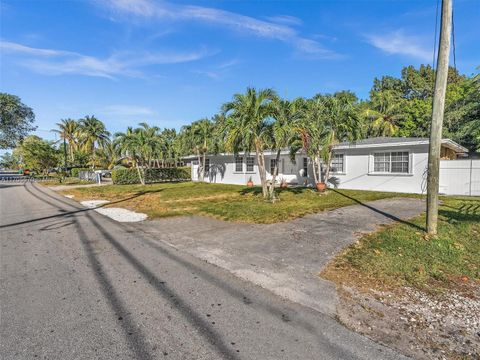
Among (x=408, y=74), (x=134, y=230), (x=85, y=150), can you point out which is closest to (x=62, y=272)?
(x=134, y=230)

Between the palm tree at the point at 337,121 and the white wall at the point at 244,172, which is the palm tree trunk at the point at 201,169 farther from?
the palm tree at the point at 337,121

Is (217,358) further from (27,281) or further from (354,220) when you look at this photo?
(354,220)

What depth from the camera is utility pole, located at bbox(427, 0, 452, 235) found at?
6.18 meters

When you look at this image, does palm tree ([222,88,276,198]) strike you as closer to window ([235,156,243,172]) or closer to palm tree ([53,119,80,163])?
window ([235,156,243,172])

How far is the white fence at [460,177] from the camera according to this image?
Result: 1342 centimetres

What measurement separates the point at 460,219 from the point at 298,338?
→ 26.3 feet

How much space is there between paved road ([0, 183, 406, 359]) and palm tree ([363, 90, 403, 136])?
3003 cm

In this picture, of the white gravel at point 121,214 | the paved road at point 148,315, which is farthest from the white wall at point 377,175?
the paved road at point 148,315

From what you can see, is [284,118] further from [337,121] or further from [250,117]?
[337,121]

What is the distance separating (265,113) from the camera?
1221cm

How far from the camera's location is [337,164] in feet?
59.3

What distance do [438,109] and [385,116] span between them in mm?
28145

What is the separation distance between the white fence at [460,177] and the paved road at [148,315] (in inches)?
578

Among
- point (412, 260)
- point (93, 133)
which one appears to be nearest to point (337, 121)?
point (412, 260)
